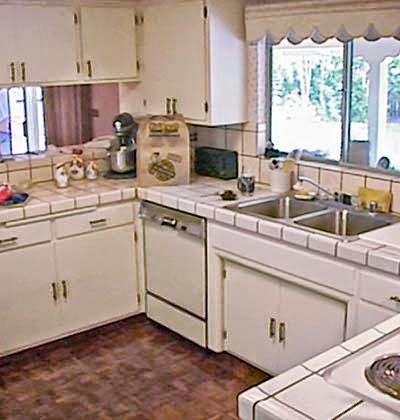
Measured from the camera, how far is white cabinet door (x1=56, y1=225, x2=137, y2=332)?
371 centimetres

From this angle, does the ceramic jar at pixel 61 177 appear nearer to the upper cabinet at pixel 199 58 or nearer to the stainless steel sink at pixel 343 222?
the upper cabinet at pixel 199 58

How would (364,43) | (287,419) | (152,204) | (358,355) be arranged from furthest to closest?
(152,204)
(364,43)
(358,355)
(287,419)

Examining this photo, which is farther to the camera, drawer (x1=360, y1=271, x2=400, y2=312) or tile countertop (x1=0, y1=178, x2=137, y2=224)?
tile countertop (x1=0, y1=178, x2=137, y2=224)

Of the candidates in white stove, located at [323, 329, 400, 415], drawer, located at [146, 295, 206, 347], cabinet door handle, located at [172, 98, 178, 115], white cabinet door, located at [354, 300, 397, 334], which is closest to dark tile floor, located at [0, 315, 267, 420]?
drawer, located at [146, 295, 206, 347]

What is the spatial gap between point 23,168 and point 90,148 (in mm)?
527

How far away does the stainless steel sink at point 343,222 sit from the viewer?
316cm

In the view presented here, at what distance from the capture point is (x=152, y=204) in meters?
3.81

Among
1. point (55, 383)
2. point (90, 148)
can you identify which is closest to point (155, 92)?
point (90, 148)

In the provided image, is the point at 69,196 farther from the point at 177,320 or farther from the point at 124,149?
the point at 177,320

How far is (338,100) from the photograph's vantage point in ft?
11.9

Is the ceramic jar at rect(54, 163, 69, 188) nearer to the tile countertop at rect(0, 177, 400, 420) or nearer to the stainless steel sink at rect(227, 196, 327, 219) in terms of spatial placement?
the tile countertop at rect(0, 177, 400, 420)

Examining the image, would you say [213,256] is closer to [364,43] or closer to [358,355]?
[364,43]

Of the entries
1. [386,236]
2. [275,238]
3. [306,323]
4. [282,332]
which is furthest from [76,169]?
[386,236]

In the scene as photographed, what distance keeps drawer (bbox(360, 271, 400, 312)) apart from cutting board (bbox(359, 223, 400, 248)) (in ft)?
0.57
